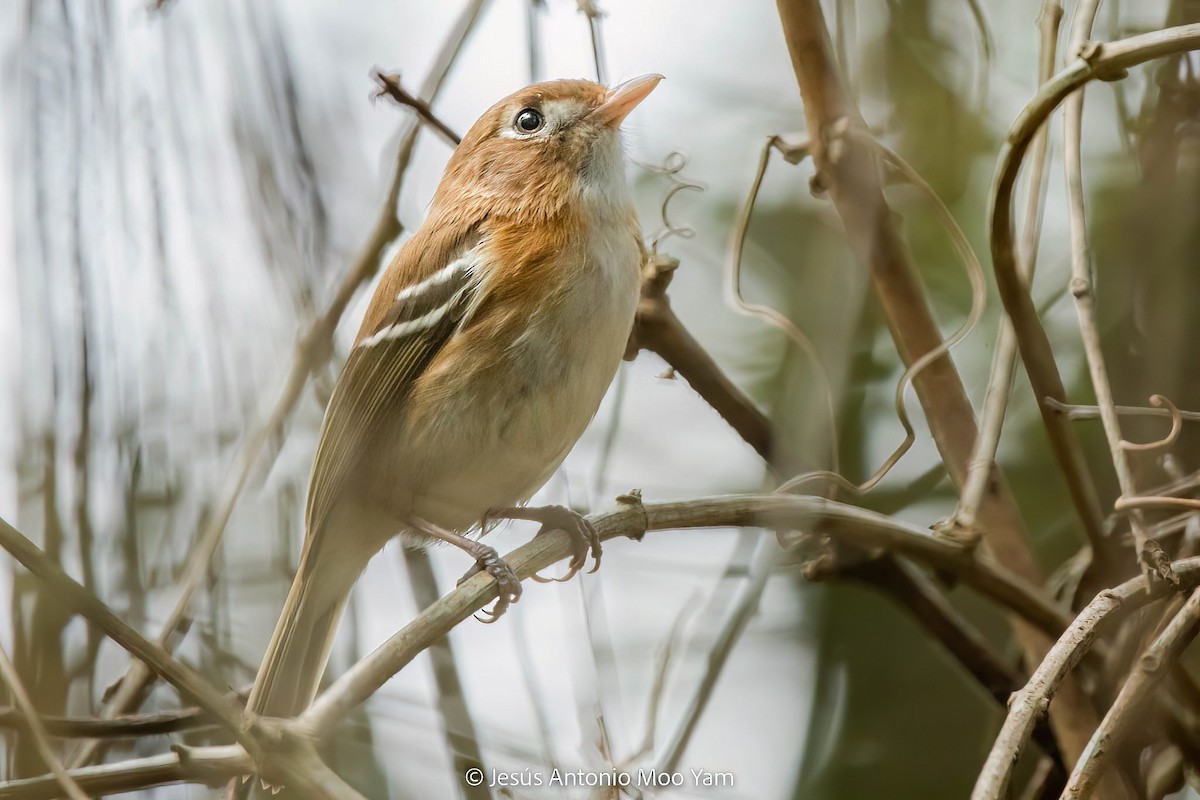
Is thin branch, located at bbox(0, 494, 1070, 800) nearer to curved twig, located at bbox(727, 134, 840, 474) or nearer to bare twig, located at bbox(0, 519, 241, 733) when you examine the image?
bare twig, located at bbox(0, 519, 241, 733)

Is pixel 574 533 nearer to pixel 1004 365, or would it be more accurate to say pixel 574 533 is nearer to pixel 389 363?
pixel 389 363

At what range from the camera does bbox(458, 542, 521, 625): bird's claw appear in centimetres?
211

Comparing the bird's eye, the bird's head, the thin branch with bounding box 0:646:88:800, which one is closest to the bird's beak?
the bird's head

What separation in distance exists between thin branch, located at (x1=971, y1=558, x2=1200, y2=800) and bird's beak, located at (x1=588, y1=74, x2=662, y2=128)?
1812 millimetres

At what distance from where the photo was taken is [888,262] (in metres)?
2.28

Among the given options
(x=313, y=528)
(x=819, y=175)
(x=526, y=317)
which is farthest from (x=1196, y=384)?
(x=313, y=528)

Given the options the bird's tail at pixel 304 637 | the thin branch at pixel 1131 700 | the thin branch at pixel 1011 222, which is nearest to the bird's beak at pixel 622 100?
the thin branch at pixel 1011 222

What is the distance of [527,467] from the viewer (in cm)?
265

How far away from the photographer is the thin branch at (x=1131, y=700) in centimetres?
143

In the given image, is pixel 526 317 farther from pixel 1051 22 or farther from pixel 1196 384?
pixel 1196 384

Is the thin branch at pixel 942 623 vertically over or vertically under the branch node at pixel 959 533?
under

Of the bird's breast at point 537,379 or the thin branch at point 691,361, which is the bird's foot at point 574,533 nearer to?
the bird's breast at point 537,379

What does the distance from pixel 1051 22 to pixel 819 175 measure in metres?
0.56

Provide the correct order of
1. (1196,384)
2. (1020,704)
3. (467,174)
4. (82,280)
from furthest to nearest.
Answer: (467,174), (1196,384), (82,280), (1020,704)
